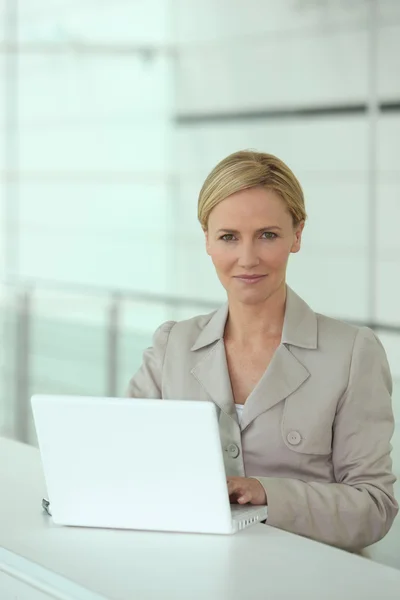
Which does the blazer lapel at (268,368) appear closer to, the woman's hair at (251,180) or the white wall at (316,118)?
the woman's hair at (251,180)

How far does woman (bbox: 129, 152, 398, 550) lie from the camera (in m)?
1.74

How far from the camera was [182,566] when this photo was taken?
52.7 inches

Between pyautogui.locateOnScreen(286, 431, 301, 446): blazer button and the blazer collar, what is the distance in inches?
6.7

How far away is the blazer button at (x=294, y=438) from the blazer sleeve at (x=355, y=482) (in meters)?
0.08

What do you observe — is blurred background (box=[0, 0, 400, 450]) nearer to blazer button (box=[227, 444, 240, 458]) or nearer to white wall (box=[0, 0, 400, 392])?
white wall (box=[0, 0, 400, 392])

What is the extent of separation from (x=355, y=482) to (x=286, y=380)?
22cm

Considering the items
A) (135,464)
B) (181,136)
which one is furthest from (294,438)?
(181,136)

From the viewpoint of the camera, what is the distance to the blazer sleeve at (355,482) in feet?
5.34

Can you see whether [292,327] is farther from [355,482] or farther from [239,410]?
[355,482]

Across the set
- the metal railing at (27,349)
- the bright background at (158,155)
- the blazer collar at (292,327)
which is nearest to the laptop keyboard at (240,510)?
the blazer collar at (292,327)

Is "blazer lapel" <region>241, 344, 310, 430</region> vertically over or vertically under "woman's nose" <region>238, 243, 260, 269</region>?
under

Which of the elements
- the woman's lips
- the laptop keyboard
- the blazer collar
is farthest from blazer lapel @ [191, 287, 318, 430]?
the laptop keyboard

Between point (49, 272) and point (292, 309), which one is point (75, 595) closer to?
point (292, 309)

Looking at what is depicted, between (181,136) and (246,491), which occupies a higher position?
(181,136)
